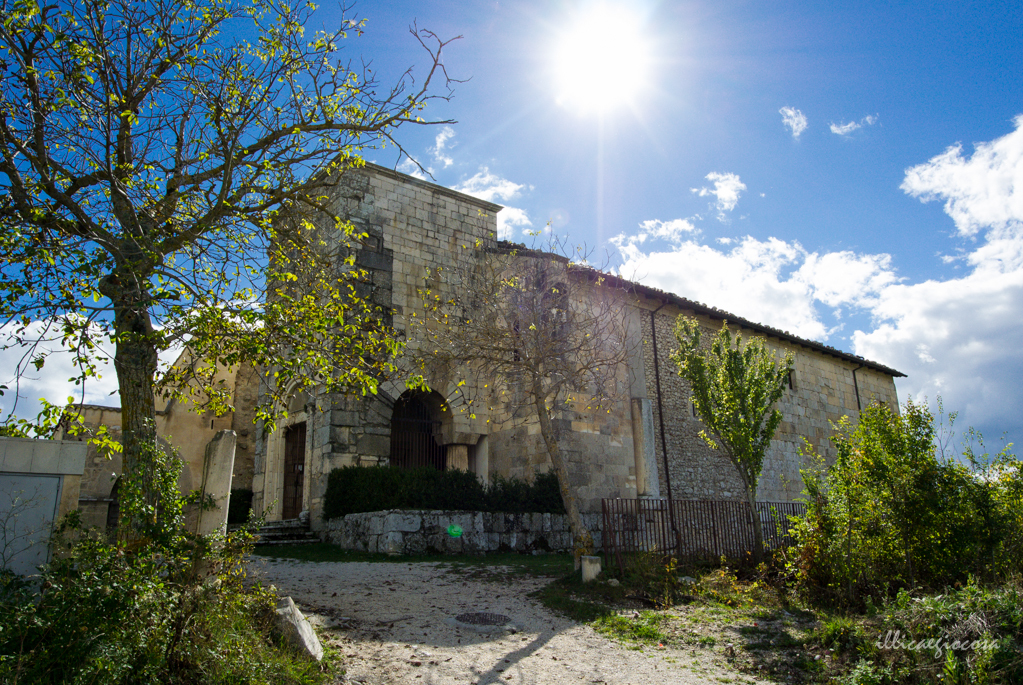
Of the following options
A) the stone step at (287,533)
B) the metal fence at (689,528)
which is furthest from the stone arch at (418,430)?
the metal fence at (689,528)

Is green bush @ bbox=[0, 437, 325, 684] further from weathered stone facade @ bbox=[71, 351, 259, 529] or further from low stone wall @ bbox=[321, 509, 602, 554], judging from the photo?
weathered stone facade @ bbox=[71, 351, 259, 529]

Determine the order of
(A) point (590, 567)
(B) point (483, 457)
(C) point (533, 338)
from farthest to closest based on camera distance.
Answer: (B) point (483, 457) → (C) point (533, 338) → (A) point (590, 567)

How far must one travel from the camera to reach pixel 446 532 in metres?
A: 11.9

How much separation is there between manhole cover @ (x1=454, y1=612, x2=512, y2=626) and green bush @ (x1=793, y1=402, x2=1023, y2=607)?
4.07m

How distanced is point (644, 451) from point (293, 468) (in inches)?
355

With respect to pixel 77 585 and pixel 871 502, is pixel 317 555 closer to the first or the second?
pixel 77 585

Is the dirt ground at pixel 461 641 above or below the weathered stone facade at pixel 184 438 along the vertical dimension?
below

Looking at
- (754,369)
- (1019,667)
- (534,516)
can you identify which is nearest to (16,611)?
(1019,667)

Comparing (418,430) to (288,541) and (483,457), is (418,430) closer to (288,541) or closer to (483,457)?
(483,457)

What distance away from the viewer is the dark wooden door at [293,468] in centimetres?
1614

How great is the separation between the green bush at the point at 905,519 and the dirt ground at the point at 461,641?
8.23 ft

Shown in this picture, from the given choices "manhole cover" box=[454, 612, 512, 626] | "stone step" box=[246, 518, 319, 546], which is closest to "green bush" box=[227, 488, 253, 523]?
"stone step" box=[246, 518, 319, 546]

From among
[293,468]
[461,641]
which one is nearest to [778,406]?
[293,468]

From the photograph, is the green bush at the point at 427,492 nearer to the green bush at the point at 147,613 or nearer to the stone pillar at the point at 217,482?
the stone pillar at the point at 217,482
